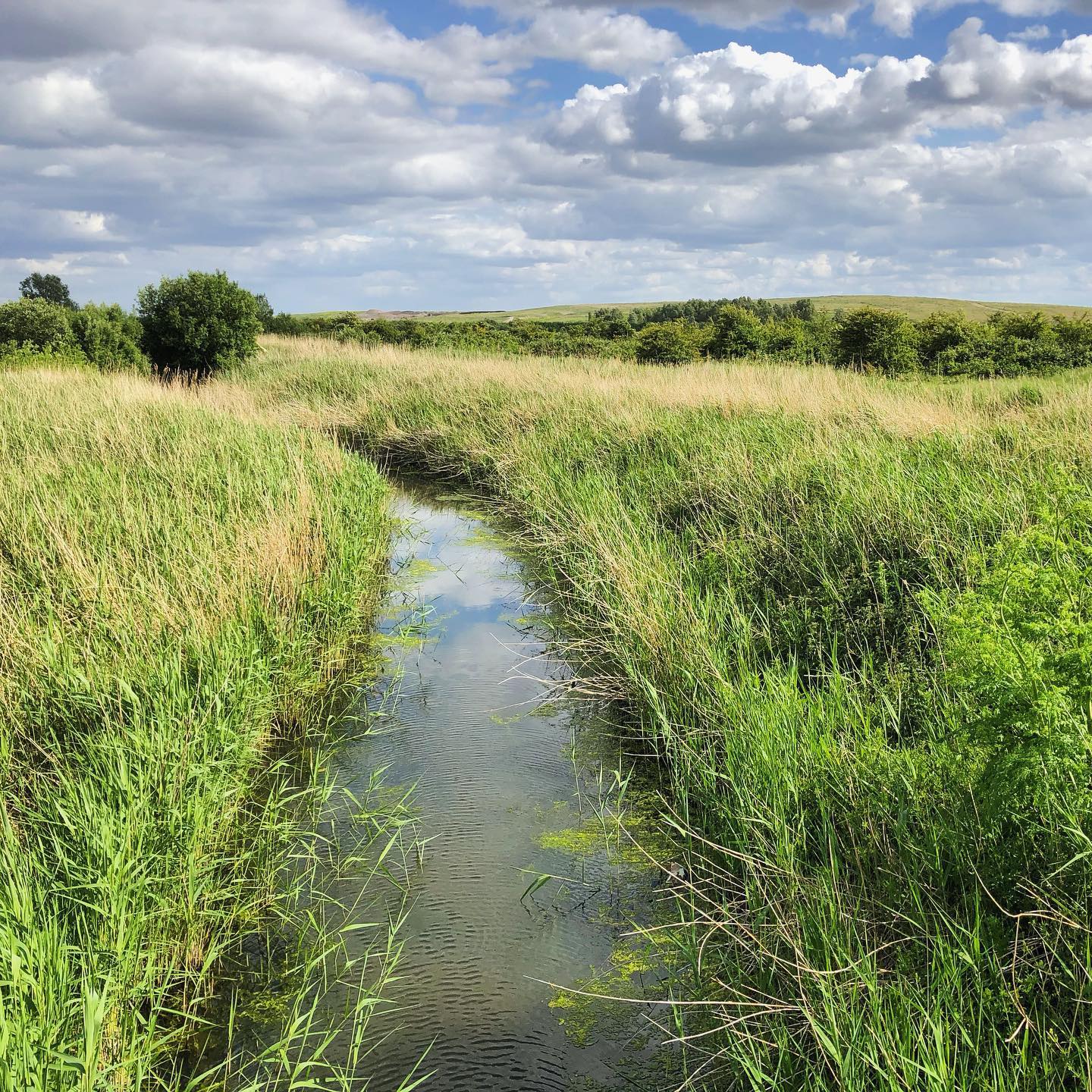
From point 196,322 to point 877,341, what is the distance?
45.9ft

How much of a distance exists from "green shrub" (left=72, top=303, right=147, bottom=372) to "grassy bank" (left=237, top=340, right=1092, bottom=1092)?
13.7 meters

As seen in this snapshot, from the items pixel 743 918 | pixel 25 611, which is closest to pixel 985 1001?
pixel 743 918

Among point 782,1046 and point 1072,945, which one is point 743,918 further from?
point 1072,945

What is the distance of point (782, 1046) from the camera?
81.4 inches

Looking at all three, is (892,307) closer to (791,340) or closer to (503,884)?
(791,340)

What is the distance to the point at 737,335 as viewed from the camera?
19.4 meters

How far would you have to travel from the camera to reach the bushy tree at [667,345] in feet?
67.0

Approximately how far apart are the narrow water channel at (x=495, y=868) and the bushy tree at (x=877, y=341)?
1339cm

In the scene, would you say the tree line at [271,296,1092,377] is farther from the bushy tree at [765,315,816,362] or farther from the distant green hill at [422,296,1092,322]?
the distant green hill at [422,296,1092,322]

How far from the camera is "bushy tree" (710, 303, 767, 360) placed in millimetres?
19188

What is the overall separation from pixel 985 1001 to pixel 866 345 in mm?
17444

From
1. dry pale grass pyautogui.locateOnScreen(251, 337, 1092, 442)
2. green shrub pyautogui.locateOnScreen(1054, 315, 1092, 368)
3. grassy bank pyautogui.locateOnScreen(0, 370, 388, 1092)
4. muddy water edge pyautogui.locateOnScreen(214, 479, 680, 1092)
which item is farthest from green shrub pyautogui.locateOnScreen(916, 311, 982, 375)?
muddy water edge pyautogui.locateOnScreen(214, 479, 680, 1092)

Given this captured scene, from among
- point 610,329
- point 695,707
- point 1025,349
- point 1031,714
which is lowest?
point 695,707

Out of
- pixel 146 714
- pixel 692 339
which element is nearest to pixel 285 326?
pixel 692 339
